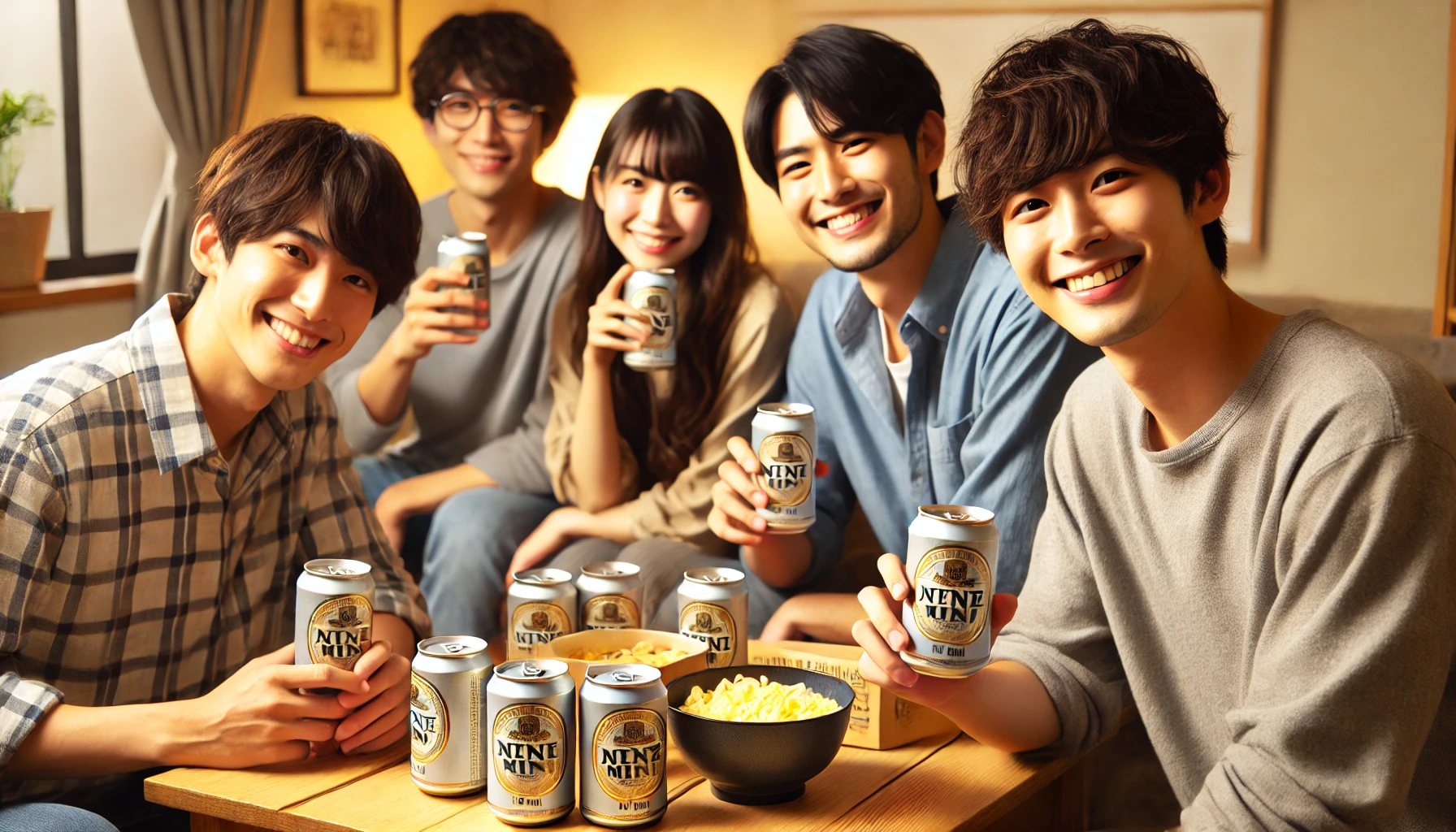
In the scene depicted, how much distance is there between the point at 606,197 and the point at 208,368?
38.7 inches

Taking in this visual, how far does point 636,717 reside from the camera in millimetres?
1239

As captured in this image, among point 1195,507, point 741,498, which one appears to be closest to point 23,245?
point 741,498

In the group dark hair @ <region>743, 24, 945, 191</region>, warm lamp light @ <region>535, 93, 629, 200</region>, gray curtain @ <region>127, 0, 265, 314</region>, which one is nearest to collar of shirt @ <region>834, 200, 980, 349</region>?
dark hair @ <region>743, 24, 945, 191</region>

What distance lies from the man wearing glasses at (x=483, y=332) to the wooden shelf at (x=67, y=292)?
0.96 meters

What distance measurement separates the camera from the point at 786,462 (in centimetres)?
170

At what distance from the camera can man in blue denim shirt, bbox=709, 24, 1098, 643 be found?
6.40 ft

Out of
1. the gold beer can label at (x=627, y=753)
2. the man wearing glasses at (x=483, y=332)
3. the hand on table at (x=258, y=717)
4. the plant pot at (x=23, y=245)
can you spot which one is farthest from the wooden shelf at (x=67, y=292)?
Result: the gold beer can label at (x=627, y=753)

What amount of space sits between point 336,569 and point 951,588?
0.66 m

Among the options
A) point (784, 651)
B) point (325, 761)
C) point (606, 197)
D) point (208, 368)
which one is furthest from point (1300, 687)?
point (606, 197)

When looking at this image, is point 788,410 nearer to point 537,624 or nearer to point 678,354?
point 537,624

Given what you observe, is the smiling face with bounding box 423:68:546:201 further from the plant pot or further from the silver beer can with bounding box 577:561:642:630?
the silver beer can with bounding box 577:561:642:630

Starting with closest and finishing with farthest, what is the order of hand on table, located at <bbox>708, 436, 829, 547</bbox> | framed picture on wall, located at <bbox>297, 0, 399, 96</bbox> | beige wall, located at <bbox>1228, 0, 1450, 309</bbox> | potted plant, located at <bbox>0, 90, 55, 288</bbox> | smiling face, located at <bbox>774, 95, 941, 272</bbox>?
hand on table, located at <bbox>708, 436, 829, 547</bbox> → smiling face, located at <bbox>774, 95, 941, 272</bbox> → beige wall, located at <bbox>1228, 0, 1450, 309</bbox> → potted plant, located at <bbox>0, 90, 55, 288</bbox> → framed picture on wall, located at <bbox>297, 0, 399, 96</bbox>

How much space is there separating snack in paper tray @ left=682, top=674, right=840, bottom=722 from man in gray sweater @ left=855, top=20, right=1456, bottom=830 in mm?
73

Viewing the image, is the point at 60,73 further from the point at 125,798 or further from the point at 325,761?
the point at 325,761
